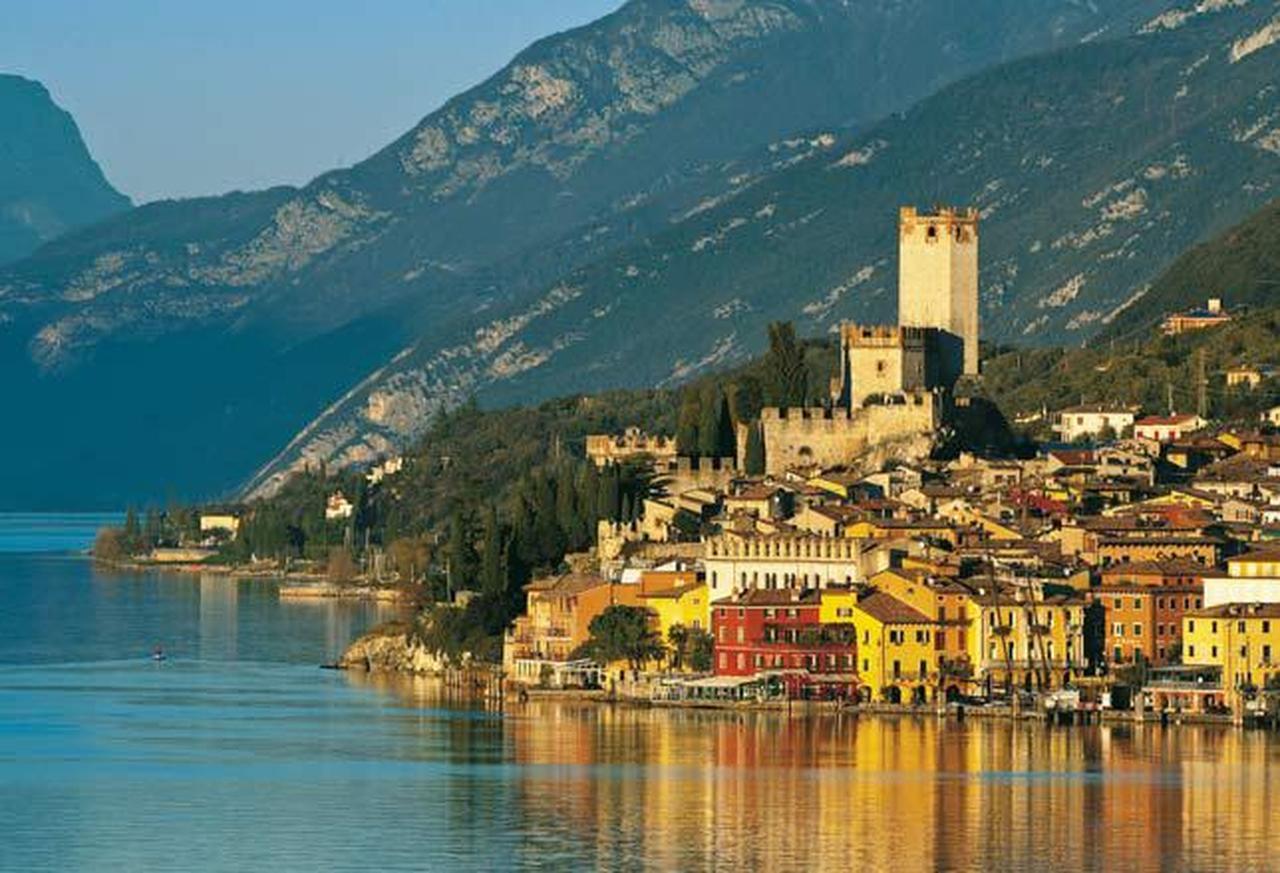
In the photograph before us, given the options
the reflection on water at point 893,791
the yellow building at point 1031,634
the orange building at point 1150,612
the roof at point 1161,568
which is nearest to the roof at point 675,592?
the reflection on water at point 893,791

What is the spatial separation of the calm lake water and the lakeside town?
213 cm

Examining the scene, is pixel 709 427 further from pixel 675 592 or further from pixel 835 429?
pixel 675 592

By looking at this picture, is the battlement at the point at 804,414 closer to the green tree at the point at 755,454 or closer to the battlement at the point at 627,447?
the green tree at the point at 755,454

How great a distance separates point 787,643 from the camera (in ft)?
279

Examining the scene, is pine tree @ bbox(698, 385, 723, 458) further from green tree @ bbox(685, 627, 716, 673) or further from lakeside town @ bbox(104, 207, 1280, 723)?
green tree @ bbox(685, 627, 716, 673)

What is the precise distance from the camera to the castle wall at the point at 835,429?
10406 cm

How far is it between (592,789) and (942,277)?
4566cm

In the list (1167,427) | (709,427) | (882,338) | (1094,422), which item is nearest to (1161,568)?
(882,338)

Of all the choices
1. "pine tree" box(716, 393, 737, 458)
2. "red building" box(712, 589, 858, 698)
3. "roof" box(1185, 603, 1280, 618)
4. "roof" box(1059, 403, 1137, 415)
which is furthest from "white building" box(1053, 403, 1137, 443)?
"roof" box(1185, 603, 1280, 618)

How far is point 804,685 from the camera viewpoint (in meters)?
84.3

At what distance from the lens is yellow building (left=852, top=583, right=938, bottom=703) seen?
83.2 metres

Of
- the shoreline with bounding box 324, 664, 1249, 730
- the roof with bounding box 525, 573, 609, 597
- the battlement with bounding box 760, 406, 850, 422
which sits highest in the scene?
the battlement with bounding box 760, 406, 850, 422

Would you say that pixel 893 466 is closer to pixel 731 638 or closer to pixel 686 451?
pixel 686 451

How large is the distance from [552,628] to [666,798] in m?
23.0
